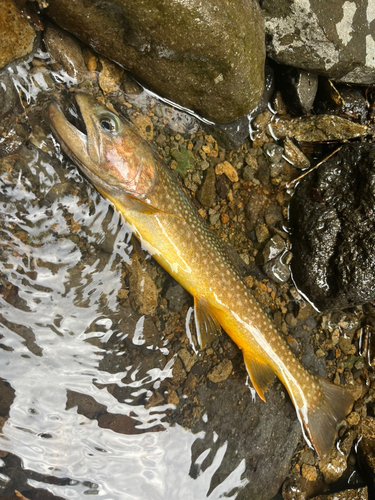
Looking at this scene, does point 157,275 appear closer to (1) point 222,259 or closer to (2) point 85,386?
(1) point 222,259

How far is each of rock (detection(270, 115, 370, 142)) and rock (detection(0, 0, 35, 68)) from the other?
83.5 inches

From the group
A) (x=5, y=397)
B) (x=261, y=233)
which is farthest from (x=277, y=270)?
(x=5, y=397)

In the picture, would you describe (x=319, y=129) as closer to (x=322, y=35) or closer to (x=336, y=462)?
→ (x=322, y=35)

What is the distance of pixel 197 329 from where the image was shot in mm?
3059

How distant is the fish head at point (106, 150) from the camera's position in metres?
2.46

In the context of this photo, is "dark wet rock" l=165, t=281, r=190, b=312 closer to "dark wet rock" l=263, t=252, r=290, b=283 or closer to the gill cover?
the gill cover

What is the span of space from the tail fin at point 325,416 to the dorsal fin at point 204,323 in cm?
112

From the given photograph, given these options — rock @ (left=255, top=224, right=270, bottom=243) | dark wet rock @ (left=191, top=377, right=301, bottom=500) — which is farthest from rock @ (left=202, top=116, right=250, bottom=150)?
dark wet rock @ (left=191, top=377, right=301, bottom=500)

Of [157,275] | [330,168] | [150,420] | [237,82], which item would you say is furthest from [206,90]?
[150,420]

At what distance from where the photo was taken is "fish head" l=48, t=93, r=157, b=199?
8.07 feet

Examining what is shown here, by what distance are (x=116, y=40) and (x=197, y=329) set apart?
2282 mm

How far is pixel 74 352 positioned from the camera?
9.02 feet

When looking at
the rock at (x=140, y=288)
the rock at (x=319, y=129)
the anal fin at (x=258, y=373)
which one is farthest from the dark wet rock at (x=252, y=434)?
the rock at (x=319, y=129)

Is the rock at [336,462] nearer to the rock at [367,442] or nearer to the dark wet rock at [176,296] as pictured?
the rock at [367,442]
